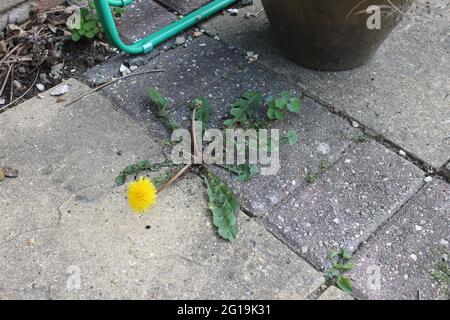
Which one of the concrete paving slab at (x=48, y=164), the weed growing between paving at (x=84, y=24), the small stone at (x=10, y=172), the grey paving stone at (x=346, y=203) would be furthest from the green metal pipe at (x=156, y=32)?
the grey paving stone at (x=346, y=203)

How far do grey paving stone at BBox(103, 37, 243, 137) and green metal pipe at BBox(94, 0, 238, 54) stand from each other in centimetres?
8

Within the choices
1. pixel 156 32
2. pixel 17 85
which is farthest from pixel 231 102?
pixel 17 85

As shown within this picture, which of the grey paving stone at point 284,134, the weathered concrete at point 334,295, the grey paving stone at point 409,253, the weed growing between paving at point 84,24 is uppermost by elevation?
the weed growing between paving at point 84,24

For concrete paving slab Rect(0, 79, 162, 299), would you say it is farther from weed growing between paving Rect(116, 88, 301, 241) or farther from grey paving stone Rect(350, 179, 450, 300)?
grey paving stone Rect(350, 179, 450, 300)

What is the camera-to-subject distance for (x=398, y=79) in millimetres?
2352

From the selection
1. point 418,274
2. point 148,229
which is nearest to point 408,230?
point 418,274

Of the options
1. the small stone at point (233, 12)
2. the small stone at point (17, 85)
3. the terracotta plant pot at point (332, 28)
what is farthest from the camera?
the small stone at point (233, 12)

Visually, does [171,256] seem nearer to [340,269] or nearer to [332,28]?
[340,269]

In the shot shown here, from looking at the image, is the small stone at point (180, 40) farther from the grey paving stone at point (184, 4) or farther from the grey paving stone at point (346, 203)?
the grey paving stone at point (346, 203)

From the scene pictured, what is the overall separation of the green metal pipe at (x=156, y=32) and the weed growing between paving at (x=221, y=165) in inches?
13.1

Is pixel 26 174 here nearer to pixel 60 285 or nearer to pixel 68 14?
pixel 60 285

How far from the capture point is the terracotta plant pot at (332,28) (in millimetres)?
2037

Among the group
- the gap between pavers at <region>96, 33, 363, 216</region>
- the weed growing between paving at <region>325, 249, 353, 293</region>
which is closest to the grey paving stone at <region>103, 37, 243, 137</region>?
the gap between pavers at <region>96, 33, 363, 216</region>

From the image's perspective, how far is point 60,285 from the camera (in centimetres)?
168
